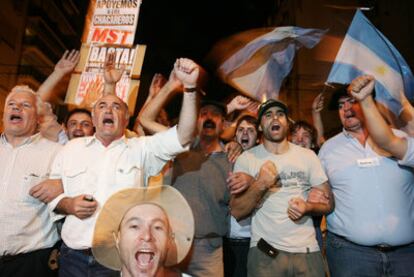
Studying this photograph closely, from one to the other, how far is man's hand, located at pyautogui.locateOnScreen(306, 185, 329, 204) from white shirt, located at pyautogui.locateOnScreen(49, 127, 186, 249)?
4.04 feet

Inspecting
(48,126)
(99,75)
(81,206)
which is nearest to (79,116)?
(48,126)

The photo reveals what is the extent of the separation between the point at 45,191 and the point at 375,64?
3.57 m

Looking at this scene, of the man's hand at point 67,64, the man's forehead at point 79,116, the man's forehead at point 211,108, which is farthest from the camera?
the man's hand at point 67,64

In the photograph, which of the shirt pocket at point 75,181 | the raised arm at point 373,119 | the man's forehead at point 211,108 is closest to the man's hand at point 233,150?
the man's forehead at point 211,108

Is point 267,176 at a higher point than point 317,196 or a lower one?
higher

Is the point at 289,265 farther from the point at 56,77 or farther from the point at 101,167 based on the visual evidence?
the point at 56,77

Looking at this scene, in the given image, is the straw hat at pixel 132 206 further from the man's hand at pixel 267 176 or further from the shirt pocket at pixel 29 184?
the shirt pocket at pixel 29 184

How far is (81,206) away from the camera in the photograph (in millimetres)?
2805

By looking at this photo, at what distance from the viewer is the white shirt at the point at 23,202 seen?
303 centimetres

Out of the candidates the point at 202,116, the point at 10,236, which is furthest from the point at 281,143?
the point at 10,236

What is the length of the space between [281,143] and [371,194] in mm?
908

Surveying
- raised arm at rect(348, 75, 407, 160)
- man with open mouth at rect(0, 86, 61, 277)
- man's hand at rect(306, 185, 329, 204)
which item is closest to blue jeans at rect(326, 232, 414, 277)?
man's hand at rect(306, 185, 329, 204)

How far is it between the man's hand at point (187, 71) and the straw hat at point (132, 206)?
3.60 ft

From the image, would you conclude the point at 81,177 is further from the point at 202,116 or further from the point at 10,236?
the point at 202,116
